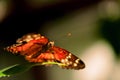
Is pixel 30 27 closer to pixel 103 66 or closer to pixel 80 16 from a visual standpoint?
pixel 80 16

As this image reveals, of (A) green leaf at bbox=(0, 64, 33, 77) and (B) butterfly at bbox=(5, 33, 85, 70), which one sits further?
(B) butterfly at bbox=(5, 33, 85, 70)

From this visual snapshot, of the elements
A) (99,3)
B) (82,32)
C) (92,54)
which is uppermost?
(99,3)

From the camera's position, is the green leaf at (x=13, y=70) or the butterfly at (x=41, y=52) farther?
the butterfly at (x=41, y=52)

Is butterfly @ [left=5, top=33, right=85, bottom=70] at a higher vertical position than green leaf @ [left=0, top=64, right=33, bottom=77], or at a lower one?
higher

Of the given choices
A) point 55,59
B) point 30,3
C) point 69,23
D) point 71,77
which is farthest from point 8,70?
point 69,23

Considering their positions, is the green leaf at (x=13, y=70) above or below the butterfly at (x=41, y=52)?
below

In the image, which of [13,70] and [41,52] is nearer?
[13,70]

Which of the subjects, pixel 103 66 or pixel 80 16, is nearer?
pixel 103 66

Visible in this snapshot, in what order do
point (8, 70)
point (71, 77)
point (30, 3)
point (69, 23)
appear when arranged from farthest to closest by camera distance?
point (69, 23) → point (30, 3) → point (71, 77) → point (8, 70)
